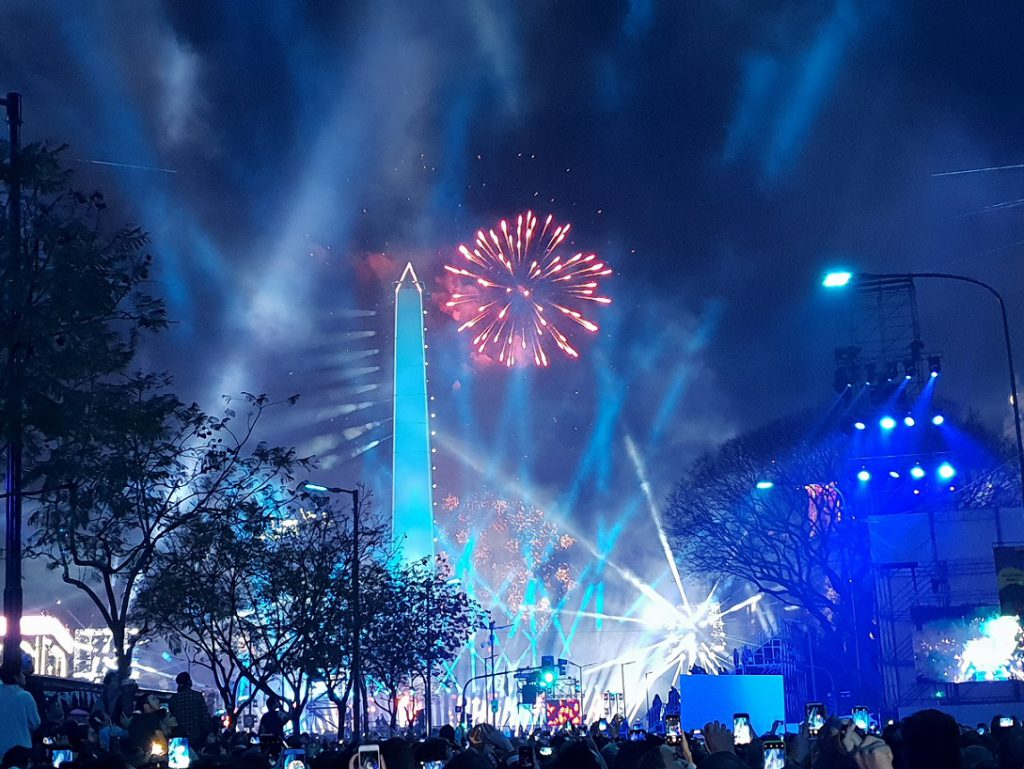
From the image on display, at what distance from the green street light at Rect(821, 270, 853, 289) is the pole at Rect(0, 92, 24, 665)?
1710 centimetres

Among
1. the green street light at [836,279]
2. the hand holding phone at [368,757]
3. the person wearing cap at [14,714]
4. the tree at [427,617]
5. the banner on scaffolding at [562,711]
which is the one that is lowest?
the hand holding phone at [368,757]

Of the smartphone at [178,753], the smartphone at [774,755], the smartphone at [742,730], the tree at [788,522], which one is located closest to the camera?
the smartphone at [774,755]

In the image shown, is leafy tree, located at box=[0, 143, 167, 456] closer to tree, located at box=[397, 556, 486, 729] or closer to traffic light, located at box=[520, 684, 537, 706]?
Answer: tree, located at box=[397, 556, 486, 729]

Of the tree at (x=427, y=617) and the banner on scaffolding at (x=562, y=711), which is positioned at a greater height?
the tree at (x=427, y=617)

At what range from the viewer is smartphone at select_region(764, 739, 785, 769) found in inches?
496

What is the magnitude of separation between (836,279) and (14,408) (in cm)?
1803

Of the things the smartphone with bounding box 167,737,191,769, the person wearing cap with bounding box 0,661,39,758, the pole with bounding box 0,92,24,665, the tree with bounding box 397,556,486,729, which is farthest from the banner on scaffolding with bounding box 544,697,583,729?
the smartphone with bounding box 167,737,191,769

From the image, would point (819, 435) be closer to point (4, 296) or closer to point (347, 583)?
point (347, 583)

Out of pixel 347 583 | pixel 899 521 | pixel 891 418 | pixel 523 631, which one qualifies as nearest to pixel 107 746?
pixel 347 583

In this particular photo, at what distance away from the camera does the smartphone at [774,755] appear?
41.3 ft

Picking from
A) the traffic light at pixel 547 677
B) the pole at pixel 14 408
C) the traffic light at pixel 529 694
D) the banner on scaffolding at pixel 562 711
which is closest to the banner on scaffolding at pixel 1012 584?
the pole at pixel 14 408

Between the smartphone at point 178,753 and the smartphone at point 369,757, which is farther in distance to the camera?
the smartphone at point 178,753

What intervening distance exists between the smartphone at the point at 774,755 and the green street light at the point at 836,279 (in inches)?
703

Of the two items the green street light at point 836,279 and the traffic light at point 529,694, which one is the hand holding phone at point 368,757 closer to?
the green street light at point 836,279
